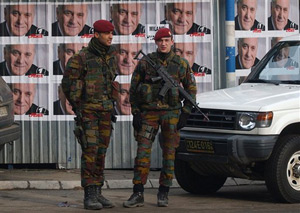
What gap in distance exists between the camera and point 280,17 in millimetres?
14461

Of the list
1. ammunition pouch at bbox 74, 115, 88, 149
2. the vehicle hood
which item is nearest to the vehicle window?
the vehicle hood

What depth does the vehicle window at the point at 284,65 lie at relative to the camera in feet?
37.9

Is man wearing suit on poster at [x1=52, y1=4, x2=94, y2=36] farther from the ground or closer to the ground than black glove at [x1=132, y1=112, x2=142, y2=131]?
farther from the ground

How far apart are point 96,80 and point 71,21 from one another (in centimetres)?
397

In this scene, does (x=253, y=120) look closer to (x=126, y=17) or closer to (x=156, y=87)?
(x=156, y=87)

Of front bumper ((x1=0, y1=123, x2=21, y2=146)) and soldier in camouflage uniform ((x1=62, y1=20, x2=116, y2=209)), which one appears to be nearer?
soldier in camouflage uniform ((x1=62, y1=20, x2=116, y2=209))

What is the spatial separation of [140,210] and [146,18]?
4.57m

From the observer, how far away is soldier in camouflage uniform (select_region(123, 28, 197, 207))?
10.4 meters

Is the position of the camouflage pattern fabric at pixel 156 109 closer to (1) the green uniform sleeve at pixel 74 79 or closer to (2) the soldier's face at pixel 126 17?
(1) the green uniform sleeve at pixel 74 79

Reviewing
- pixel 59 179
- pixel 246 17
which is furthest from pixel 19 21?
pixel 246 17

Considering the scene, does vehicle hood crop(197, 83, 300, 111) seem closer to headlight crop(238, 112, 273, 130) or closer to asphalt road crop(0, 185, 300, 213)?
headlight crop(238, 112, 273, 130)

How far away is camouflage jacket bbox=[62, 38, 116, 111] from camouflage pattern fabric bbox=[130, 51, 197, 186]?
0.39 metres

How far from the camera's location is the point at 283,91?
11.1m

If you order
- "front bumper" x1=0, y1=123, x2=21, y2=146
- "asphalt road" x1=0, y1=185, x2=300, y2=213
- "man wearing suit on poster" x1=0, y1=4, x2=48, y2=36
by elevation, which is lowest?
"asphalt road" x1=0, y1=185, x2=300, y2=213
